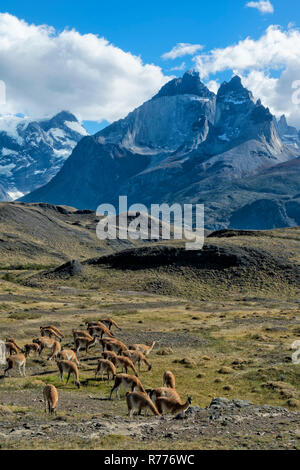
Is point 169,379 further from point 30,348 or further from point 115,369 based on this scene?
point 30,348

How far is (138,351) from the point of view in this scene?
90.4 feet

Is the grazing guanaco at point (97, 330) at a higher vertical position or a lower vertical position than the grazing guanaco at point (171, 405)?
higher

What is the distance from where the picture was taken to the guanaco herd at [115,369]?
57.2 feet

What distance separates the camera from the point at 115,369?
83.5 feet

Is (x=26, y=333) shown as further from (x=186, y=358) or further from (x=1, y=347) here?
(x=186, y=358)

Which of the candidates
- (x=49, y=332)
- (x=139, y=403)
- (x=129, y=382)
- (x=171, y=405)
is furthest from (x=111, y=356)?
(x=49, y=332)

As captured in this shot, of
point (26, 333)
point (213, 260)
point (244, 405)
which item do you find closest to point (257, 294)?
point (213, 260)

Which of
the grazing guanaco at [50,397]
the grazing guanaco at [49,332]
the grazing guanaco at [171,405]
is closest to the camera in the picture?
the grazing guanaco at [171,405]

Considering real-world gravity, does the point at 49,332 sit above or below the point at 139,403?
above

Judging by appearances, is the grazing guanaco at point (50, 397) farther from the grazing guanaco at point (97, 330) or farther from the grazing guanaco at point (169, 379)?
the grazing guanaco at point (97, 330)

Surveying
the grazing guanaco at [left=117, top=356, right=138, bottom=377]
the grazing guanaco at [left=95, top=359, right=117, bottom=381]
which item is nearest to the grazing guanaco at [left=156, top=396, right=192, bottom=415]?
the grazing guanaco at [left=95, top=359, right=117, bottom=381]

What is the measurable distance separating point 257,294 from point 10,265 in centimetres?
7505

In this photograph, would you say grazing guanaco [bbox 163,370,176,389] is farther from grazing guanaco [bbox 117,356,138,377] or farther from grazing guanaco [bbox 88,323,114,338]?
grazing guanaco [bbox 88,323,114,338]

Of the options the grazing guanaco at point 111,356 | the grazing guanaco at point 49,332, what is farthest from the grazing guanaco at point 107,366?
the grazing guanaco at point 49,332
